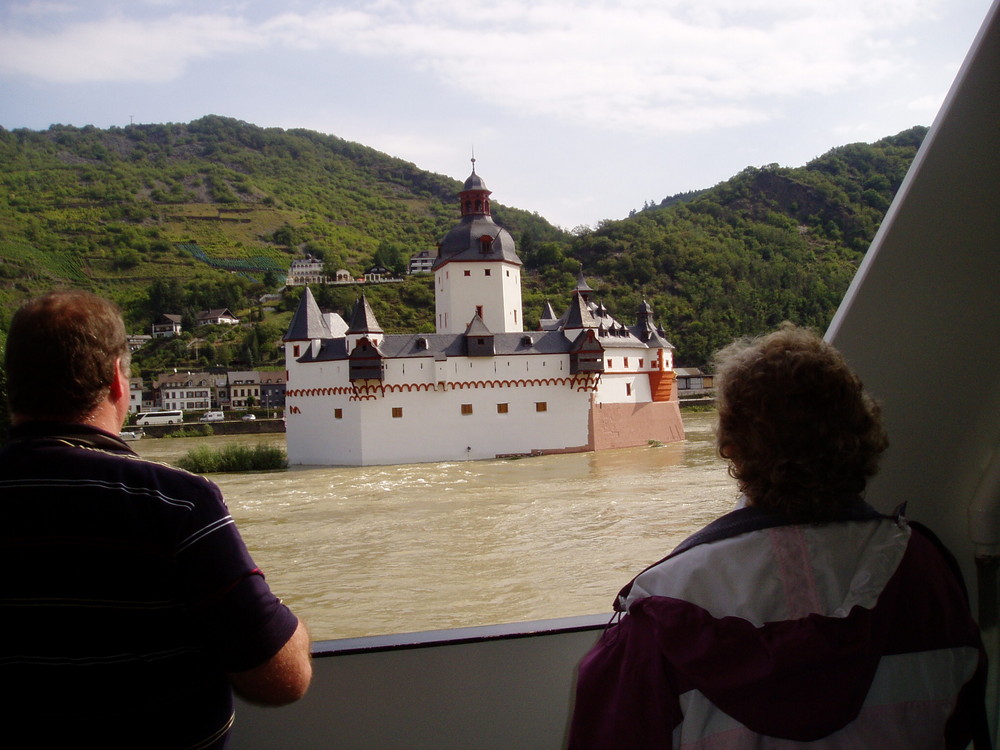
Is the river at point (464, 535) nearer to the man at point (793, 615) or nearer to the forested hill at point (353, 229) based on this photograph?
the forested hill at point (353, 229)

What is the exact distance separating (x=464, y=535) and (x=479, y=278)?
56.0ft

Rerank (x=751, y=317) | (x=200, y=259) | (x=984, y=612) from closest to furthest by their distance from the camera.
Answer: (x=984, y=612)
(x=751, y=317)
(x=200, y=259)

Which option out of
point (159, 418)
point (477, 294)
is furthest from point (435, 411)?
point (159, 418)

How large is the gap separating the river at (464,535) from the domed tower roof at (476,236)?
9.80 m

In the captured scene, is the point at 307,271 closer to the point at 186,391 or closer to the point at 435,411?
the point at 186,391

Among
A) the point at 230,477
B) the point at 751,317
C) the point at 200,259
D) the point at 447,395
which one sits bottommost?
the point at 230,477

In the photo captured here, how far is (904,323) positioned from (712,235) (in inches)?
471

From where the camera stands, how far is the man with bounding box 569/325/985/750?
976 millimetres

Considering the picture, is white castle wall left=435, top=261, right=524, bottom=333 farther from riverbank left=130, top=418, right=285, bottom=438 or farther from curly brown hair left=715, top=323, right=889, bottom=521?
curly brown hair left=715, top=323, right=889, bottom=521

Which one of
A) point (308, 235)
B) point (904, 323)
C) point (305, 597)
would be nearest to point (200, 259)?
point (308, 235)

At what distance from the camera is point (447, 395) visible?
23500mm

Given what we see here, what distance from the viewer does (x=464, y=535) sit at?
433 inches

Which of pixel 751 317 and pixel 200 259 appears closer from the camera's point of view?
pixel 751 317

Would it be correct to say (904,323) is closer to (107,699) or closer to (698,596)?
(698,596)
